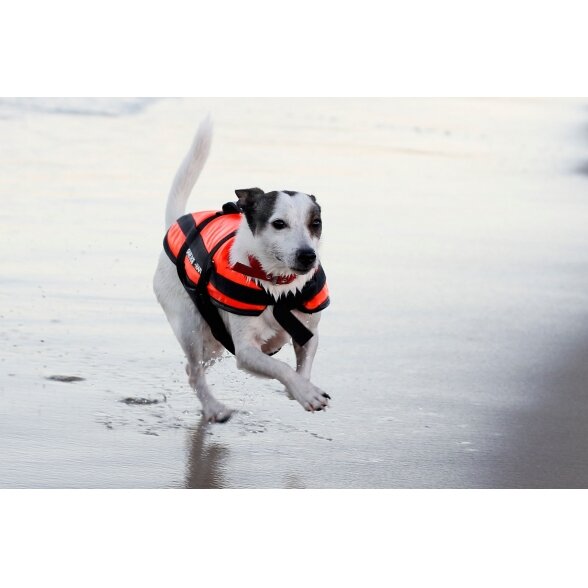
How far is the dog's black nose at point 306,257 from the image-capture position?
13.3 feet

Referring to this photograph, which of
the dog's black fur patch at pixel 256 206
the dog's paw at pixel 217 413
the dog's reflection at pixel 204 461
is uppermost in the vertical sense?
the dog's black fur patch at pixel 256 206

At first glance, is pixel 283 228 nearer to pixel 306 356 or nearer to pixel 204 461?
pixel 306 356

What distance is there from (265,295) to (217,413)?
682mm

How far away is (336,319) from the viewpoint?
6.18 m

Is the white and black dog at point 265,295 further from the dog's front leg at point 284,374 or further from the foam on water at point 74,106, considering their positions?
the foam on water at point 74,106

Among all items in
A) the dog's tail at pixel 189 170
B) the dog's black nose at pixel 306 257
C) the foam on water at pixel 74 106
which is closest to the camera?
the dog's black nose at pixel 306 257

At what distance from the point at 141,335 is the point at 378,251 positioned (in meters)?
2.10

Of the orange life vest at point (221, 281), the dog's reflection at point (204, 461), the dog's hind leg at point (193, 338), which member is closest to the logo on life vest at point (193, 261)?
the orange life vest at point (221, 281)

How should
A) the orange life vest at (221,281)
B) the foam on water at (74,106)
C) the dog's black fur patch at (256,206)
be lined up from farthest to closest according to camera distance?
the foam on water at (74,106) < the orange life vest at (221,281) < the dog's black fur patch at (256,206)

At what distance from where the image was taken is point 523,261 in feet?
24.5

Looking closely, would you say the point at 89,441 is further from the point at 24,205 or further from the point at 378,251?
the point at 24,205

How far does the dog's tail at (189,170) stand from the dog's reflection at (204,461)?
978 millimetres

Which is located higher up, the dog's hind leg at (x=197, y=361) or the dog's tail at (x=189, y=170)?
the dog's tail at (x=189, y=170)

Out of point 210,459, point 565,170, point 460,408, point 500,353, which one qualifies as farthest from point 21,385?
point 565,170
